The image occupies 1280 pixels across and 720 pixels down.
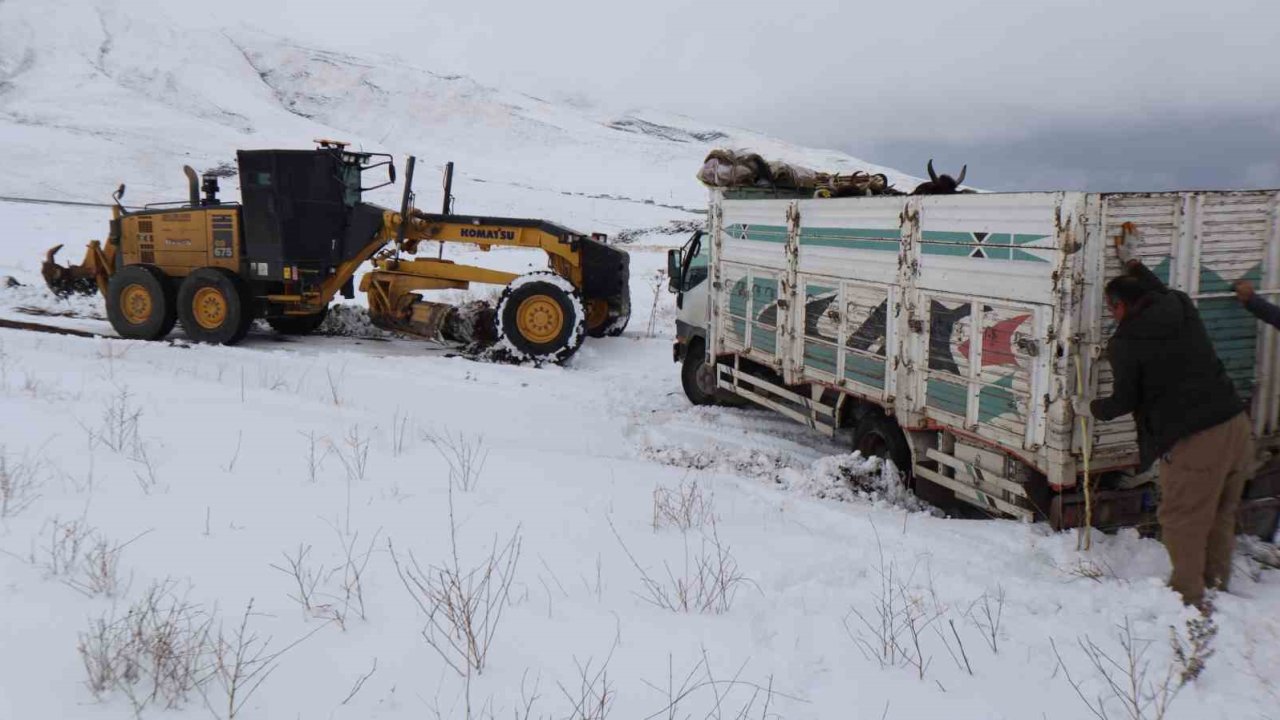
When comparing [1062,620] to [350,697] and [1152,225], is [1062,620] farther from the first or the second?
[350,697]

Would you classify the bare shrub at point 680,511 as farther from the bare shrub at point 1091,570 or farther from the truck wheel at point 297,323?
the truck wheel at point 297,323

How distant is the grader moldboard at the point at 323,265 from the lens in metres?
11.7

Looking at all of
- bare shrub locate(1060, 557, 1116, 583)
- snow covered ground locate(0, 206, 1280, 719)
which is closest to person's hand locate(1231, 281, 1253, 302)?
snow covered ground locate(0, 206, 1280, 719)

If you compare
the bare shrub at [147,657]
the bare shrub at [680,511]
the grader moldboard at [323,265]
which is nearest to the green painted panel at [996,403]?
the bare shrub at [680,511]

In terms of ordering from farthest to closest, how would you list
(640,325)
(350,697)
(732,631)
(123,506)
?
(640,325)
(123,506)
(732,631)
(350,697)

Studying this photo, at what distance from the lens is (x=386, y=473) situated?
5.61m

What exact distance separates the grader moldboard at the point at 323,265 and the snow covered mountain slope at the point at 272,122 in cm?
2613

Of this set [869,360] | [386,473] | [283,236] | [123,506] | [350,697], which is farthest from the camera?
[283,236]

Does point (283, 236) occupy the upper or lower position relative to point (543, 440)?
upper

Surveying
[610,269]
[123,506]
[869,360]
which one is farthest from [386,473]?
[610,269]

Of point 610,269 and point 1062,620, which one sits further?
point 610,269

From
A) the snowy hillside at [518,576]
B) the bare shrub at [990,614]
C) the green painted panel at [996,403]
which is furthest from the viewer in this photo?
the green painted panel at [996,403]

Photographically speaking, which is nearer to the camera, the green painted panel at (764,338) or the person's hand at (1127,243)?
the person's hand at (1127,243)

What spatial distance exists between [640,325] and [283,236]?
6.14 meters
